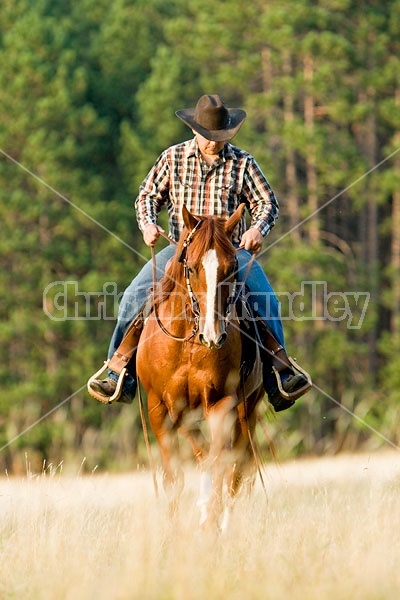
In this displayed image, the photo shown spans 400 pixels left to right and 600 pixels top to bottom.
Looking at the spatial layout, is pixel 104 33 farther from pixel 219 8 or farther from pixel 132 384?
pixel 132 384

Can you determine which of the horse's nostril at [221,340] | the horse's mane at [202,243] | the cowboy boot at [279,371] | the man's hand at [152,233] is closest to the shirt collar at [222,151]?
the man's hand at [152,233]

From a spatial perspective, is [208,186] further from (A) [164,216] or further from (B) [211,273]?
(A) [164,216]

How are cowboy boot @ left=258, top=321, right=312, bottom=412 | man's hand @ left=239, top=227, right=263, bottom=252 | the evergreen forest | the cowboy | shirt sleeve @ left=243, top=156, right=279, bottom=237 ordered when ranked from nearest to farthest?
man's hand @ left=239, top=227, right=263, bottom=252 < the cowboy < shirt sleeve @ left=243, top=156, right=279, bottom=237 < cowboy boot @ left=258, top=321, right=312, bottom=412 < the evergreen forest

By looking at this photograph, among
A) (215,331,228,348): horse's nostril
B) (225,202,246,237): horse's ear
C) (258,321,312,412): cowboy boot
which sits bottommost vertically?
(258,321,312,412): cowboy boot

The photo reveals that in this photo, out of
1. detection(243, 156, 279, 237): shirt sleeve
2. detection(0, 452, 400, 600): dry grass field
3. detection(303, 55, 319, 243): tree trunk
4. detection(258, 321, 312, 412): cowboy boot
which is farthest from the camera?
detection(303, 55, 319, 243): tree trunk

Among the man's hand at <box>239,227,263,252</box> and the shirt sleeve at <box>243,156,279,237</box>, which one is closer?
the man's hand at <box>239,227,263,252</box>

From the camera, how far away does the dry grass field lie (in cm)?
548

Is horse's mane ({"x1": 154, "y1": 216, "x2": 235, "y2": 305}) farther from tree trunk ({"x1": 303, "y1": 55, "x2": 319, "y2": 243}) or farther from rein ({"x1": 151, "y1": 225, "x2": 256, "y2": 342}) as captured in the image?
tree trunk ({"x1": 303, "y1": 55, "x2": 319, "y2": 243})

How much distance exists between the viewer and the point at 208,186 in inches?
347

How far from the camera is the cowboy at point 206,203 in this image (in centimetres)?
875

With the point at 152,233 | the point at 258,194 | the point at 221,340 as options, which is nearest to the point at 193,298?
the point at 221,340

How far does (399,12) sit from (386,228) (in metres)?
5.98

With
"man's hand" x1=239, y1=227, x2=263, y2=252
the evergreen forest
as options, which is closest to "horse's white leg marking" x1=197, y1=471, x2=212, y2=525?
"man's hand" x1=239, y1=227, x2=263, y2=252

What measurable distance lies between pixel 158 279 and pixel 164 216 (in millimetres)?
20554
